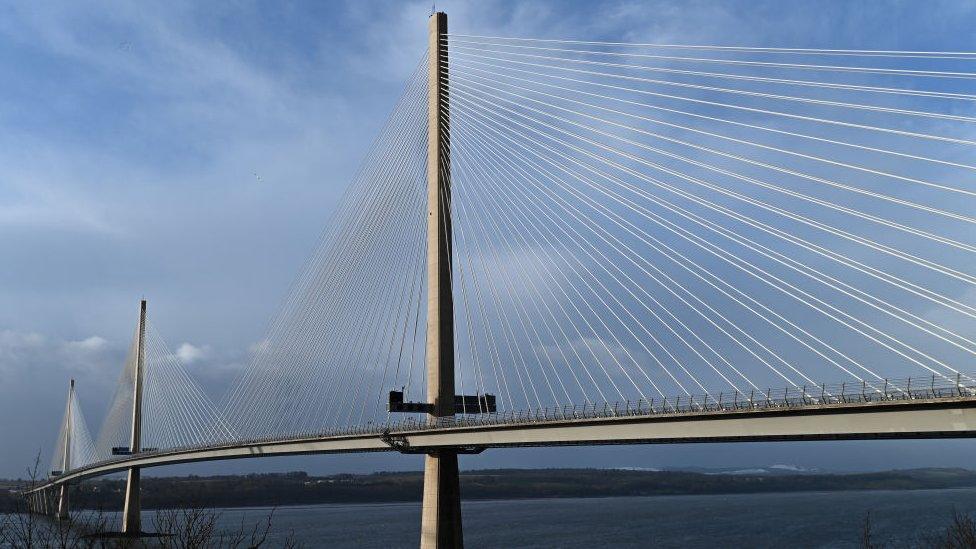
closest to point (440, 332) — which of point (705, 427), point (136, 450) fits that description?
point (705, 427)

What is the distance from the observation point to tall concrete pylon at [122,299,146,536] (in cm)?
6956

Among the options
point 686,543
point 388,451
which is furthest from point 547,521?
point 388,451

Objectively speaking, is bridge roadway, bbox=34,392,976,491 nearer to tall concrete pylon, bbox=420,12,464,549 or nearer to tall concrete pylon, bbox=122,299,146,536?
tall concrete pylon, bbox=420,12,464,549

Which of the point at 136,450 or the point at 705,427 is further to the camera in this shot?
the point at 136,450

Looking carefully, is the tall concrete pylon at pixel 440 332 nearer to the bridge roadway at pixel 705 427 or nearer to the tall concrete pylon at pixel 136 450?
the bridge roadway at pixel 705 427

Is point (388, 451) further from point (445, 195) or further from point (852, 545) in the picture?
point (852, 545)

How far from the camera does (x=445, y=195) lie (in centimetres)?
3609

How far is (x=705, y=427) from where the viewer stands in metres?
22.6

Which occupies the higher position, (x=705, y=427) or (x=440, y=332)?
(x=440, y=332)

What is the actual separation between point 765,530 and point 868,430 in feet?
238

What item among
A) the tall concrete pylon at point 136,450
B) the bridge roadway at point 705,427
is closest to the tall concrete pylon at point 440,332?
the bridge roadway at point 705,427

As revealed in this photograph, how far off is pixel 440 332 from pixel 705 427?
14.6 m

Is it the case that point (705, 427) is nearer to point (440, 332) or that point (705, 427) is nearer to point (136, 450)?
point (440, 332)

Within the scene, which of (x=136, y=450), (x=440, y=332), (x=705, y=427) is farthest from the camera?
(x=136, y=450)
